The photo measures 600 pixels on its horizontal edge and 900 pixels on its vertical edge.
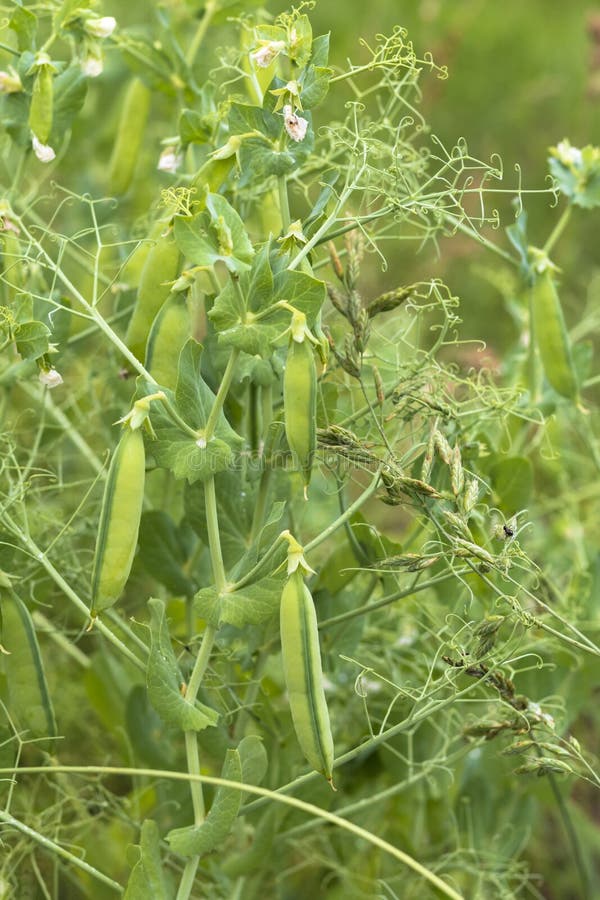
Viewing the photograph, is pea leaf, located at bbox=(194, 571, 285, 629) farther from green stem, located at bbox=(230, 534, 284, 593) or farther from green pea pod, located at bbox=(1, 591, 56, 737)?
green pea pod, located at bbox=(1, 591, 56, 737)

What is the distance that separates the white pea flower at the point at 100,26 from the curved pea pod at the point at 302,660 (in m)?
0.67

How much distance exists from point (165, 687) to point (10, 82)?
2.35 ft

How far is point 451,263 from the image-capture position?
2.87m

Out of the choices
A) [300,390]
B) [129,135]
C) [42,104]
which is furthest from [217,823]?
[129,135]

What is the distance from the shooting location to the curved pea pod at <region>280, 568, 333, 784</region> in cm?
95

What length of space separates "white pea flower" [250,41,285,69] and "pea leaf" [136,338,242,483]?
0.92 feet

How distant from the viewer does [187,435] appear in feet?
3.37

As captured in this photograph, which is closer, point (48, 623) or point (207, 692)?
point (207, 692)

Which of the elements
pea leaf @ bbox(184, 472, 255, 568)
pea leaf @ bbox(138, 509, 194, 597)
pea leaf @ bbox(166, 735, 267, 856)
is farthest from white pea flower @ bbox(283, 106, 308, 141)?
pea leaf @ bbox(166, 735, 267, 856)

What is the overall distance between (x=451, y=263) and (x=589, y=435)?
53.8 inches

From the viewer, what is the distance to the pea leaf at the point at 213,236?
99cm

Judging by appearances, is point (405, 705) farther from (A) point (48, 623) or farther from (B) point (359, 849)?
(A) point (48, 623)

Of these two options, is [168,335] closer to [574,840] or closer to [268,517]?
[268,517]

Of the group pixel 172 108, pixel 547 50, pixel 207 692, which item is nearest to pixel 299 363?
pixel 207 692
